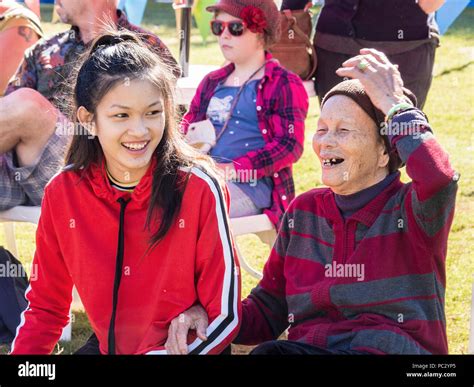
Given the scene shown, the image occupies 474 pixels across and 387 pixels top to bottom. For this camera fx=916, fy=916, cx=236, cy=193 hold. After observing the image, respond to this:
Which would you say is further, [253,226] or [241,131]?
[241,131]

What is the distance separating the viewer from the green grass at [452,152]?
13.6ft

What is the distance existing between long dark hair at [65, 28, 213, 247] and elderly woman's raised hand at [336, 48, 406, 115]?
0.50 meters

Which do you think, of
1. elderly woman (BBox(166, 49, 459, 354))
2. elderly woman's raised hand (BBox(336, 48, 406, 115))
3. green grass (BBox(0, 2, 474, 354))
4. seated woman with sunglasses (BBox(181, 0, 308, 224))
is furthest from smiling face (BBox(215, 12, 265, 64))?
elderly woman's raised hand (BBox(336, 48, 406, 115))

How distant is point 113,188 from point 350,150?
2.21ft

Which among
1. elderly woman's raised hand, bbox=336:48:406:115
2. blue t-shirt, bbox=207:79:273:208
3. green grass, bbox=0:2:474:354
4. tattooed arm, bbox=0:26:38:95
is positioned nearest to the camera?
elderly woman's raised hand, bbox=336:48:406:115

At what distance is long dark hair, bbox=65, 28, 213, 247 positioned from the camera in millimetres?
2523

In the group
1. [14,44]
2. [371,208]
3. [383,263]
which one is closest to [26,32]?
[14,44]

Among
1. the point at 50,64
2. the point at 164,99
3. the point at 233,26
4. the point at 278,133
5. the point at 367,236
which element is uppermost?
the point at 233,26

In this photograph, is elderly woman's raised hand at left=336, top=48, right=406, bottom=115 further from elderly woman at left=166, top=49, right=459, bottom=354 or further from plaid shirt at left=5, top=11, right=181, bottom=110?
plaid shirt at left=5, top=11, right=181, bottom=110

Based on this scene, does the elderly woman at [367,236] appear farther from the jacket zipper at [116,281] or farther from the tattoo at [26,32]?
the tattoo at [26,32]

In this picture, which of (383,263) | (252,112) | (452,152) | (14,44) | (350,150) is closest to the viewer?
(383,263)

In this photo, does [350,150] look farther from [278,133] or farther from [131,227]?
[278,133]

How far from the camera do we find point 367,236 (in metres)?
2.44

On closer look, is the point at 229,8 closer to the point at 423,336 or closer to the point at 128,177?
the point at 128,177
